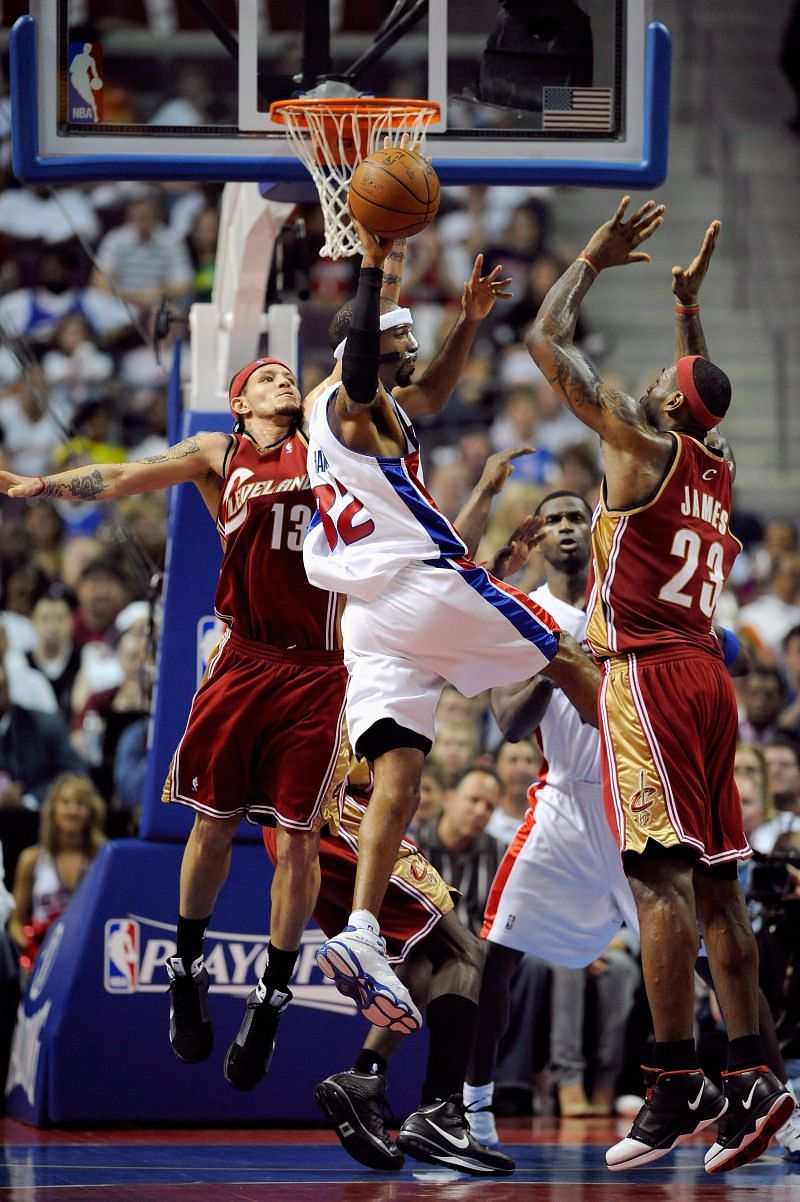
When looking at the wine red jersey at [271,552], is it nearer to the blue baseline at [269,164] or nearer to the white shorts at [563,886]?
the blue baseline at [269,164]

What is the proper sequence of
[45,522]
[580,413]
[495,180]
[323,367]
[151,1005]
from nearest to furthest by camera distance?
1. [580,413]
2. [495,180]
3. [151,1005]
4. [45,522]
5. [323,367]

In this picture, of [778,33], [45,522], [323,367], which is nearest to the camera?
[45,522]

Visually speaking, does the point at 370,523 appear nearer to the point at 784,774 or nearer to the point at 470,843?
the point at 470,843

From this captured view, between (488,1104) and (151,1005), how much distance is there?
1.62 metres

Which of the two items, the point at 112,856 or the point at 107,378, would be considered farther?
the point at 107,378

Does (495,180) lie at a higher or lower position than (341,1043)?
higher

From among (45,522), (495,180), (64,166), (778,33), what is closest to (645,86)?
(495,180)

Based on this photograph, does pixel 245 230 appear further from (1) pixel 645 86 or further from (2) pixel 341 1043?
(2) pixel 341 1043

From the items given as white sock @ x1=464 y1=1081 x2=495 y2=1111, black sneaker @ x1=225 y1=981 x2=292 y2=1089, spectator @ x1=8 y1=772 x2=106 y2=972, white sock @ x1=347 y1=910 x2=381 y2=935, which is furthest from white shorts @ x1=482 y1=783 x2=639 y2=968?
spectator @ x1=8 y1=772 x2=106 y2=972

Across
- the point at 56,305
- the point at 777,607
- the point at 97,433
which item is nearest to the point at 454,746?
the point at 777,607

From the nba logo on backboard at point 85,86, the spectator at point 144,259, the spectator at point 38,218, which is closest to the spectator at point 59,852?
the nba logo on backboard at point 85,86

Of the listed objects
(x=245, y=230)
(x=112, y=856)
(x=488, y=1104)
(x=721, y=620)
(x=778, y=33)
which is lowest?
(x=488, y=1104)

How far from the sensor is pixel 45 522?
49.3 ft

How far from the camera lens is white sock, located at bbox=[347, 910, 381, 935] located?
20.0ft
